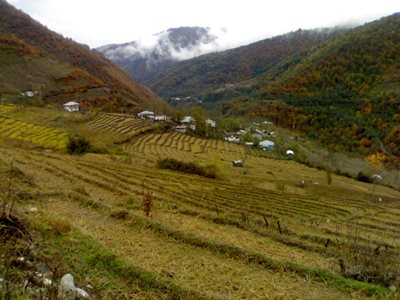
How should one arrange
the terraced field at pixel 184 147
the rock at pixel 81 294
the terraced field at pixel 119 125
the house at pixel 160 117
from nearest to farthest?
the rock at pixel 81 294
the terraced field at pixel 184 147
the terraced field at pixel 119 125
the house at pixel 160 117

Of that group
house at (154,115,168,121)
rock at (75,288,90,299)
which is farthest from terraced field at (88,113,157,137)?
rock at (75,288,90,299)

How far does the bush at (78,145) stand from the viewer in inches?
1663

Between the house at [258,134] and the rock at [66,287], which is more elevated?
the rock at [66,287]

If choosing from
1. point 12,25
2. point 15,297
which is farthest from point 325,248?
point 12,25

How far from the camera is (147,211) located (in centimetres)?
1077

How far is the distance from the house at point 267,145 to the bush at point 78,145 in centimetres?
6182

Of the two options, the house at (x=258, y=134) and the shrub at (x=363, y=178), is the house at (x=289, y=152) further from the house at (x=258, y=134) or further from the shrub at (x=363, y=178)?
the shrub at (x=363, y=178)

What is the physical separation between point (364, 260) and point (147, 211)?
5.96 metres

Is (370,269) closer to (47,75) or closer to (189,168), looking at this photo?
(189,168)

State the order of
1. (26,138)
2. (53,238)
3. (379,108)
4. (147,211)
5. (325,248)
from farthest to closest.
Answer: (379,108)
(26,138)
(147,211)
(325,248)
(53,238)

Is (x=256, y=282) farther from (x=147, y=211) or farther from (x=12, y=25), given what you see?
(x=12, y=25)

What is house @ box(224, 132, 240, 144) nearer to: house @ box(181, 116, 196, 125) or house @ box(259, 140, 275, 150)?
house @ box(259, 140, 275, 150)

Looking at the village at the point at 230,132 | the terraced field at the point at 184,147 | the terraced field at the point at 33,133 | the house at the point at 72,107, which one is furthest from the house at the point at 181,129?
the terraced field at the point at 33,133

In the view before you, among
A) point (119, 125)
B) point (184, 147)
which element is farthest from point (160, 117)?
point (184, 147)
